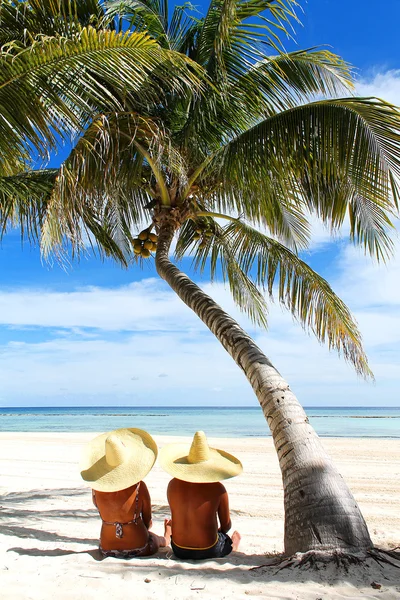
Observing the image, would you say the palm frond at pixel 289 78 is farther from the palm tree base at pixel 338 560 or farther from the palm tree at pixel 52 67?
the palm tree base at pixel 338 560

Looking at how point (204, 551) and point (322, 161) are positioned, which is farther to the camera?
point (322, 161)

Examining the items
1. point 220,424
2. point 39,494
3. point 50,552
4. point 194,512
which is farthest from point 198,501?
point 220,424

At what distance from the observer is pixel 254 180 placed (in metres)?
5.73

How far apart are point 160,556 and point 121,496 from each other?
0.58m

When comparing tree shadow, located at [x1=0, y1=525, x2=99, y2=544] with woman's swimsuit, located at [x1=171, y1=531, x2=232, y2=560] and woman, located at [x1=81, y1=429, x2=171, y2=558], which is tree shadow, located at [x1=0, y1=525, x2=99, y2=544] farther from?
woman's swimsuit, located at [x1=171, y1=531, x2=232, y2=560]

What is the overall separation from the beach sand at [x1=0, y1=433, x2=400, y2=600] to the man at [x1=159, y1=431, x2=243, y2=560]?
127 millimetres

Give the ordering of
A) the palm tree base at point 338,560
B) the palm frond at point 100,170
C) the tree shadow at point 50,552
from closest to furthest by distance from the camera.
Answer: the palm tree base at point 338,560 < the tree shadow at point 50,552 < the palm frond at point 100,170

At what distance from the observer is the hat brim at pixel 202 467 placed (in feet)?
12.4

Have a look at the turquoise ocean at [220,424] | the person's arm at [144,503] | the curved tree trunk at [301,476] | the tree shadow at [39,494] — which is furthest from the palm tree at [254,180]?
the turquoise ocean at [220,424]

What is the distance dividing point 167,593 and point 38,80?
3.94 metres

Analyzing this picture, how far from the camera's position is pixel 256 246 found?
7363mm

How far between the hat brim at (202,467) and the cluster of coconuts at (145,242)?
358 centimetres

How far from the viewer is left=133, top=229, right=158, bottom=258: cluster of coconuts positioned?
710 cm

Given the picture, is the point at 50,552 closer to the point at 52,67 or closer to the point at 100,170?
the point at 100,170
